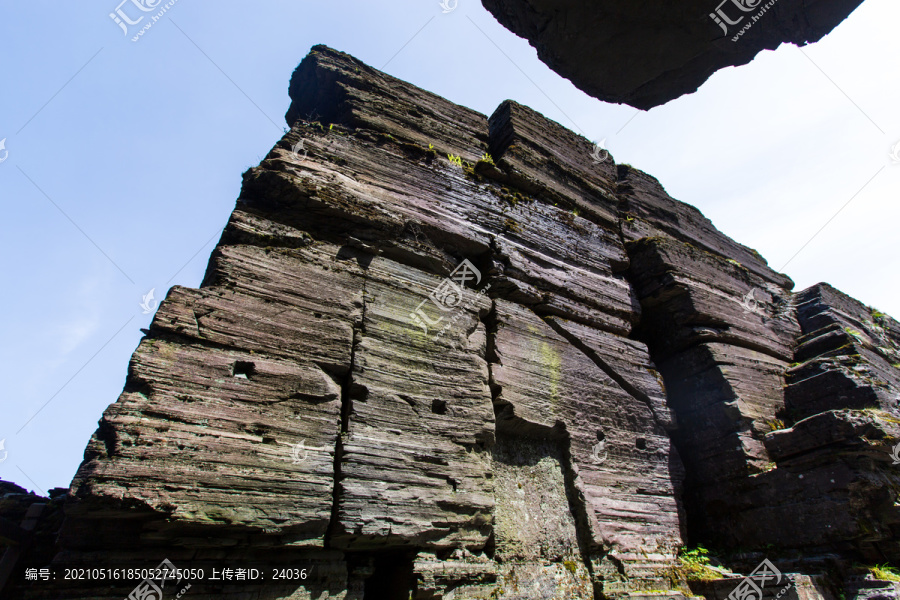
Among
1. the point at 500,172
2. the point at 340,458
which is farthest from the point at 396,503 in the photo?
the point at 500,172

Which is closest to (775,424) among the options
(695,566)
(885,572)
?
(885,572)

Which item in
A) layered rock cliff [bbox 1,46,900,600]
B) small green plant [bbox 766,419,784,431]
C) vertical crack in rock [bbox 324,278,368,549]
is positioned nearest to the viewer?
layered rock cliff [bbox 1,46,900,600]

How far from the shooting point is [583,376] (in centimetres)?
758

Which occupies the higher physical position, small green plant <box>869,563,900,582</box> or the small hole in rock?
the small hole in rock
